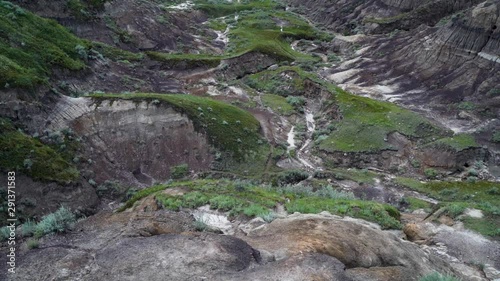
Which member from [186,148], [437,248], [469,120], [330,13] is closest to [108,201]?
[186,148]

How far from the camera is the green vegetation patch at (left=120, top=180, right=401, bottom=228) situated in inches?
623

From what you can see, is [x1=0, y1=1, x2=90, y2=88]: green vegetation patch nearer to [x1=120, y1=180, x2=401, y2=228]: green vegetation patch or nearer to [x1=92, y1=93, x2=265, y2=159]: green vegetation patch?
[x1=92, y1=93, x2=265, y2=159]: green vegetation patch

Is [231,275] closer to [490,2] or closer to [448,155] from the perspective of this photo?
[448,155]

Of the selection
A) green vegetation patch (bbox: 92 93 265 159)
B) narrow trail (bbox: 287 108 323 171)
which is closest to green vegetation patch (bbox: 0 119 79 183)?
green vegetation patch (bbox: 92 93 265 159)

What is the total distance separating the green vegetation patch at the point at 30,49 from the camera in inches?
1097

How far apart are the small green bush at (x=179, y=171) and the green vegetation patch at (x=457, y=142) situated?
20.9 m

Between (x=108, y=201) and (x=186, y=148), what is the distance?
815cm

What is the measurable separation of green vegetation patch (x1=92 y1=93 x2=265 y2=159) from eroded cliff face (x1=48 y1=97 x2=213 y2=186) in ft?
1.99

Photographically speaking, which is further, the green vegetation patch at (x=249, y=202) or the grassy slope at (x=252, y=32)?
the grassy slope at (x=252, y=32)

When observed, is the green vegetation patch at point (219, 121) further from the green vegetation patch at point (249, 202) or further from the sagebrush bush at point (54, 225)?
the sagebrush bush at point (54, 225)

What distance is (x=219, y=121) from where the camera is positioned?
115 feet

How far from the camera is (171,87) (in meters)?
43.7

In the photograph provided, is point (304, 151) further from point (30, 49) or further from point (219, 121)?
point (30, 49)

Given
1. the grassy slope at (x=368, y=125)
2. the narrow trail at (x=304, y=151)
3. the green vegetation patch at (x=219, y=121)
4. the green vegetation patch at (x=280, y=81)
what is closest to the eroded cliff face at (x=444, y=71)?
the grassy slope at (x=368, y=125)
